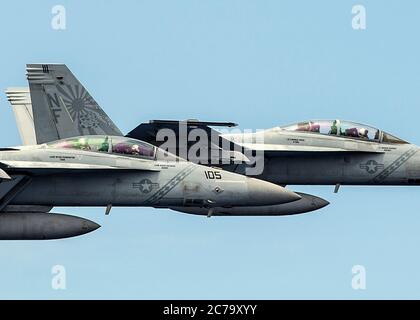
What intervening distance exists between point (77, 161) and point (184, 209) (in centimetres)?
600

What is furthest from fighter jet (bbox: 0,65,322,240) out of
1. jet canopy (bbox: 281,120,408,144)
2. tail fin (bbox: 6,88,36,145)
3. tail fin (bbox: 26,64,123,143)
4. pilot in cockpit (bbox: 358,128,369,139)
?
tail fin (bbox: 6,88,36,145)

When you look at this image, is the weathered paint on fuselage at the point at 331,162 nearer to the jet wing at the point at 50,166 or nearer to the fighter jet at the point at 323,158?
Result: the fighter jet at the point at 323,158

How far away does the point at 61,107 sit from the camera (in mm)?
49844

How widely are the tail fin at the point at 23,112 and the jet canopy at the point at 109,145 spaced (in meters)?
8.77

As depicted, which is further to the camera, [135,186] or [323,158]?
[323,158]

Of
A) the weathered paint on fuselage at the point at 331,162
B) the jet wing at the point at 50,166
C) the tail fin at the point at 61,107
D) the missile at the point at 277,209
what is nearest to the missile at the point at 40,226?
the jet wing at the point at 50,166

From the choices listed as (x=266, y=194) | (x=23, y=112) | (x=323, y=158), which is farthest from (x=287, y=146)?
(x=23, y=112)

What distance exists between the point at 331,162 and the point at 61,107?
387 inches

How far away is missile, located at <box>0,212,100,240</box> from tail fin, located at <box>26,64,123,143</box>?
450cm

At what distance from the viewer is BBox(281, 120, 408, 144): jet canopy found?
50.7 m

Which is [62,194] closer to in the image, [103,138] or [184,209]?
[103,138]

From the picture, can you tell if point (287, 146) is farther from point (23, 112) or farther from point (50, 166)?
point (23, 112)

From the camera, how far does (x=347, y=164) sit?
5038 cm

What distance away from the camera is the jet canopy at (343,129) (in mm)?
50719
